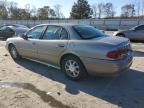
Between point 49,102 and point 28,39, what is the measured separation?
132 inches

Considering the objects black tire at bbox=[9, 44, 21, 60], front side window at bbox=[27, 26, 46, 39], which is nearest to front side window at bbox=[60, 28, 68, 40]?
front side window at bbox=[27, 26, 46, 39]

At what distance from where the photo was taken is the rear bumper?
5551 mm

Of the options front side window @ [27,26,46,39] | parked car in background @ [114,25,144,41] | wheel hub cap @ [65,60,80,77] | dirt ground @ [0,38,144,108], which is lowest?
dirt ground @ [0,38,144,108]

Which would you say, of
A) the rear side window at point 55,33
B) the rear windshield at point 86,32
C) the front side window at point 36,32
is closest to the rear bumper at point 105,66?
the rear windshield at point 86,32

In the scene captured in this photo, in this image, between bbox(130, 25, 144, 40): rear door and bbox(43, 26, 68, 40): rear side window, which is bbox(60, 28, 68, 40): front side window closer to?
bbox(43, 26, 68, 40): rear side window

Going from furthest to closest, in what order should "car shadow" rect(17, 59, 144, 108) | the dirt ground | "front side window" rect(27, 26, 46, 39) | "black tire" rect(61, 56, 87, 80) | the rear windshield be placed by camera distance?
"front side window" rect(27, 26, 46, 39)
the rear windshield
"black tire" rect(61, 56, 87, 80)
"car shadow" rect(17, 59, 144, 108)
the dirt ground

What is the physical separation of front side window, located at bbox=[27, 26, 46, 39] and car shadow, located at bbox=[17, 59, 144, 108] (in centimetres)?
113

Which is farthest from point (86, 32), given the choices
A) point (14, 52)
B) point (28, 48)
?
point (14, 52)

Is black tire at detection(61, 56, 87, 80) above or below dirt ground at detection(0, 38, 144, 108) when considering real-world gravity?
above

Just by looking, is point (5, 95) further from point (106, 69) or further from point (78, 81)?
point (106, 69)

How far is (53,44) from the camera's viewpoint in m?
6.74

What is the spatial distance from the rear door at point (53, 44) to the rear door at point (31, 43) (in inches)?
9.7

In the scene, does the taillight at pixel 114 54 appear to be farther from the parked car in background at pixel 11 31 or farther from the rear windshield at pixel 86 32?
the parked car in background at pixel 11 31

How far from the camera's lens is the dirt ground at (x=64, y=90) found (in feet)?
16.4
